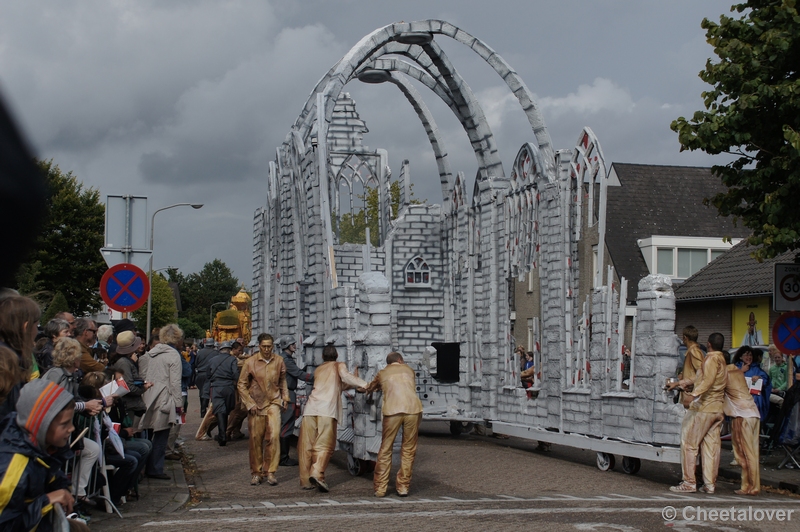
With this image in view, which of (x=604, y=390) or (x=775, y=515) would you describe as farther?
(x=604, y=390)

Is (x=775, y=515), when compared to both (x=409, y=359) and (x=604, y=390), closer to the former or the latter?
(x=604, y=390)

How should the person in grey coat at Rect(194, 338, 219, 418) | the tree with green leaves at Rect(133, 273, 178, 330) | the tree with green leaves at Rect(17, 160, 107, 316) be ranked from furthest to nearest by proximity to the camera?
the tree with green leaves at Rect(133, 273, 178, 330) → the tree with green leaves at Rect(17, 160, 107, 316) → the person in grey coat at Rect(194, 338, 219, 418)

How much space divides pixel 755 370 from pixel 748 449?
152 inches

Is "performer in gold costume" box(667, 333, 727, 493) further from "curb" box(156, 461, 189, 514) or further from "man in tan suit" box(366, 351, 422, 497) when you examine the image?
"curb" box(156, 461, 189, 514)

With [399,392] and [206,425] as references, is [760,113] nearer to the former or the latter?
[399,392]

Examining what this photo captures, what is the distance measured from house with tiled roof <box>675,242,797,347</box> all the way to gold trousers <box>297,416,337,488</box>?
16339 millimetres

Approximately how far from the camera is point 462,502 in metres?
9.58

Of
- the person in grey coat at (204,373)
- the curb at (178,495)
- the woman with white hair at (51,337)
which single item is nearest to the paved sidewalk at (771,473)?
the curb at (178,495)

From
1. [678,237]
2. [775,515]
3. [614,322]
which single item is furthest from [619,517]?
[678,237]

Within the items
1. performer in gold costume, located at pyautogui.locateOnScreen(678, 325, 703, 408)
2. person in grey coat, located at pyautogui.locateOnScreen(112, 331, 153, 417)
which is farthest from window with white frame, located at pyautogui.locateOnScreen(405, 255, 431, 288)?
person in grey coat, located at pyautogui.locateOnScreen(112, 331, 153, 417)

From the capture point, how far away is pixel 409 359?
19609mm

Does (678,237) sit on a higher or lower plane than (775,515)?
higher

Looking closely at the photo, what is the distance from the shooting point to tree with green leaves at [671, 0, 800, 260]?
36.4 feet

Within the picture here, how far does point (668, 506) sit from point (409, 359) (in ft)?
34.7
